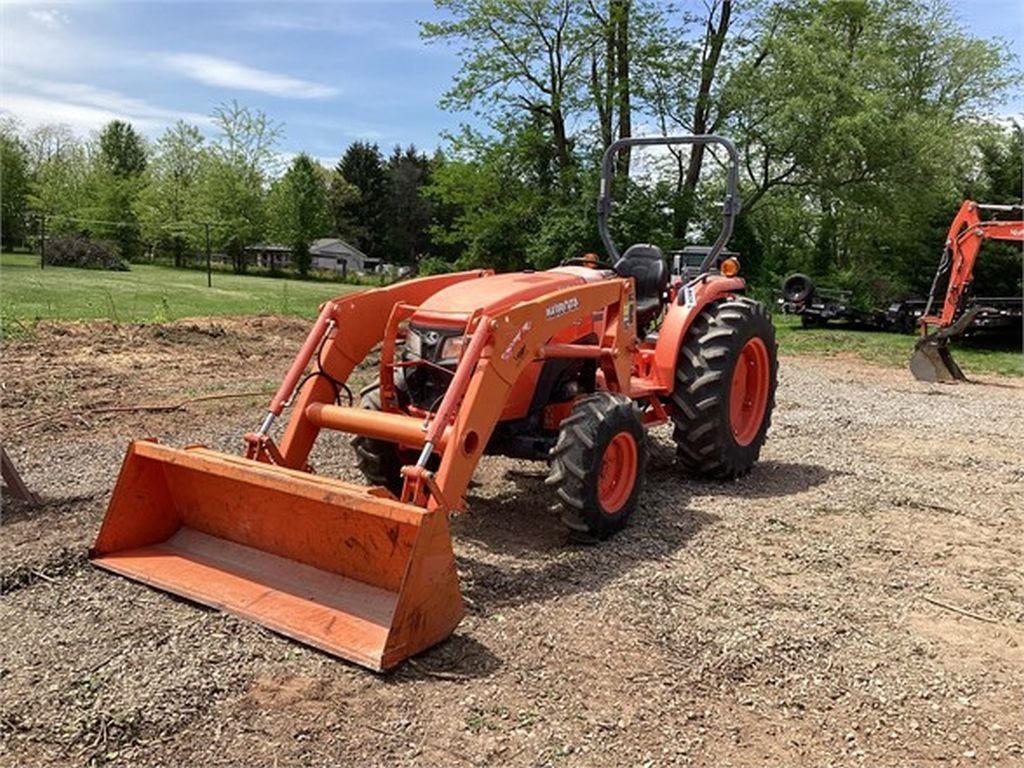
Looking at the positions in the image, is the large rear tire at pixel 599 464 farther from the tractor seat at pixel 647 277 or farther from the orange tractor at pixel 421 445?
the tractor seat at pixel 647 277

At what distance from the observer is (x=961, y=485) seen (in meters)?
6.83

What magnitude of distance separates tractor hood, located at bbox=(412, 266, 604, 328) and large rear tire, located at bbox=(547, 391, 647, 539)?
730 mm

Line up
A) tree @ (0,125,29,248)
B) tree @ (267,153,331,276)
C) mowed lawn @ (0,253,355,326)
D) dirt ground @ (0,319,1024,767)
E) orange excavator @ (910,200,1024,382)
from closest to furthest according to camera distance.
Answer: dirt ground @ (0,319,1024,767), orange excavator @ (910,200,1024,382), mowed lawn @ (0,253,355,326), tree @ (0,125,29,248), tree @ (267,153,331,276)

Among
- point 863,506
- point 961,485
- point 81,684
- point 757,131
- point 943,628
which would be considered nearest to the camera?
point 81,684

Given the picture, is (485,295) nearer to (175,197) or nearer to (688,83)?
(688,83)

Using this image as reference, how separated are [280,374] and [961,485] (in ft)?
25.3

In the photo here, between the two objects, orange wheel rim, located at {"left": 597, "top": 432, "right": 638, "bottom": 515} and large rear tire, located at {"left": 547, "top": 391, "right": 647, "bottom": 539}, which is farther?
orange wheel rim, located at {"left": 597, "top": 432, "right": 638, "bottom": 515}

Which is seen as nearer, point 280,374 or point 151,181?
point 280,374

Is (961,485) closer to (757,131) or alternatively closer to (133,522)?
(133,522)

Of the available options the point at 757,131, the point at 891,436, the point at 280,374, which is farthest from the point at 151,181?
the point at 891,436

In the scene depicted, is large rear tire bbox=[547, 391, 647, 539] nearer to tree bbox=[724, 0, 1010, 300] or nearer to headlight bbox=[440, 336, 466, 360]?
headlight bbox=[440, 336, 466, 360]

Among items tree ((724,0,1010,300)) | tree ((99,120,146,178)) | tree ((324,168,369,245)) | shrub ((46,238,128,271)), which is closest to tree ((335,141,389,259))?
tree ((324,168,369,245))

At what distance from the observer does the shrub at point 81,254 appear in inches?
1339

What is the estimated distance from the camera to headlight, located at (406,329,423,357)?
514 centimetres
